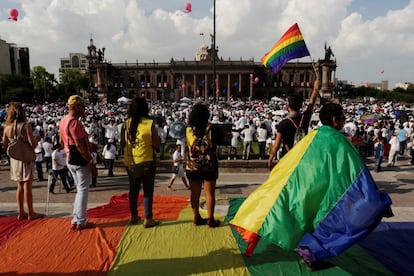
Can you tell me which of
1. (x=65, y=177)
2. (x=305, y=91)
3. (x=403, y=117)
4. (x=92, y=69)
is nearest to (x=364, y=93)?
(x=305, y=91)

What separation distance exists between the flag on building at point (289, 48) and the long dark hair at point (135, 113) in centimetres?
277

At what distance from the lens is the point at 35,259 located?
347 centimetres

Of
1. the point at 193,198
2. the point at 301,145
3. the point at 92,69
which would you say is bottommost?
the point at 193,198

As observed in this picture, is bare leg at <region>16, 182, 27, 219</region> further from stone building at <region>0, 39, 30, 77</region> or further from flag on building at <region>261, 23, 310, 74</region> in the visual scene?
stone building at <region>0, 39, 30, 77</region>

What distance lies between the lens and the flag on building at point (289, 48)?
17.9 ft

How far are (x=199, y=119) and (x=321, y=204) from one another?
1.79 m

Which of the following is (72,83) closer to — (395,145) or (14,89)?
(14,89)

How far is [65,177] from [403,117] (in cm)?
1998

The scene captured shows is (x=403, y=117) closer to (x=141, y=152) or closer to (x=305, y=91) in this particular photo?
(x=141, y=152)

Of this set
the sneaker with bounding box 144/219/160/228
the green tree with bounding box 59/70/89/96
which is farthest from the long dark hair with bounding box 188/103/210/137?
the green tree with bounding box 59/70/89/96

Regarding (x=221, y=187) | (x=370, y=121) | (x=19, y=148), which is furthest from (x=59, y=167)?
(x=370, y=121)

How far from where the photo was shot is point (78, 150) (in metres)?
4.07

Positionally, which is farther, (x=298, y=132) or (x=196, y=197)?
(x=298, y=132)

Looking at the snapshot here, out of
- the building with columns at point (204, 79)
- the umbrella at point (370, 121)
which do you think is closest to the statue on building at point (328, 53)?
the building with columns at point (204, 79)
